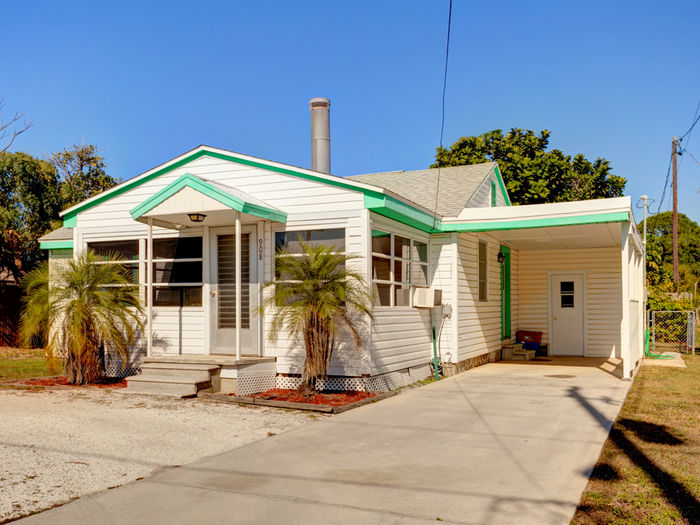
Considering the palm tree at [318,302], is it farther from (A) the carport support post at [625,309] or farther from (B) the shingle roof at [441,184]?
(A) the carport support post at [625,309]

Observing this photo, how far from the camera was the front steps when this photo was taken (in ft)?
30.7

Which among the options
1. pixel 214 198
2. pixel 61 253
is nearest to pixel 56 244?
pixel 61 253

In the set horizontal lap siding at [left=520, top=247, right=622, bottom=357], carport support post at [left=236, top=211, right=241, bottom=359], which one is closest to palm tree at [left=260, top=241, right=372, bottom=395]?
carport support post at [left=236, top=211, right=241, bottom=359]

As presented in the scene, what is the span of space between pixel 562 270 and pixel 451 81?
754 centimetres

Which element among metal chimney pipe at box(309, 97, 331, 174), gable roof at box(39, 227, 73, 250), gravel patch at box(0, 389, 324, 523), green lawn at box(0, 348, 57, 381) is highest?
metal chimney pipe at box(309, 97, 331, 174)

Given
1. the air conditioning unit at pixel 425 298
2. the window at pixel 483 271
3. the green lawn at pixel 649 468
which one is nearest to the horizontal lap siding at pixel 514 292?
the window at pixel 483 271

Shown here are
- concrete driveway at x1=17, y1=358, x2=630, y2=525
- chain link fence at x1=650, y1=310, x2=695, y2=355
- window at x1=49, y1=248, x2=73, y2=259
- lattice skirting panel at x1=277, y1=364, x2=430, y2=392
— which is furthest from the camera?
chain link fence at x1=650, y1=310, x2=695, y2=355

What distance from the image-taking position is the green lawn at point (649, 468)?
4383mm

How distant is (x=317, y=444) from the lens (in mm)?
6445

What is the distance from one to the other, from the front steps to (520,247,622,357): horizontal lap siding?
9.72m

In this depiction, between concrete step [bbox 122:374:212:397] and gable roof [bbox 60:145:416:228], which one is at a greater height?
gable roof [bbox 60:145:416:228]

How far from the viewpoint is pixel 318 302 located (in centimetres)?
891

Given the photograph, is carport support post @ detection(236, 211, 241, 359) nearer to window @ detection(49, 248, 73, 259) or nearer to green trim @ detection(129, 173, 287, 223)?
green trim @ detection(129, 173, 287, 223)

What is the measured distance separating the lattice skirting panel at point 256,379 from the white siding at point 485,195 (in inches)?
217
